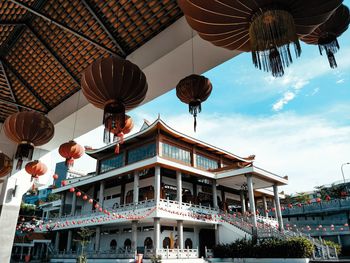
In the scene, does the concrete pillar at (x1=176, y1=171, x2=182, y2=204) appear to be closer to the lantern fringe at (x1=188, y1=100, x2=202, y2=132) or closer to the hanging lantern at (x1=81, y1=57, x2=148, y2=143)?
the lantern fringe at (x1=188, y1=100, x2=202, y2=132)

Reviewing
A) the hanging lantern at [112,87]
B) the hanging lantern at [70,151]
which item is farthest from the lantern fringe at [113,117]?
the hanging lantern at [70,151]

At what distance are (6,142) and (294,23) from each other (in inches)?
259

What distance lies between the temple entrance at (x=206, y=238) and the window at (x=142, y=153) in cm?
670

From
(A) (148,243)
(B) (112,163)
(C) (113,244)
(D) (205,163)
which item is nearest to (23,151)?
(A) (148,243)

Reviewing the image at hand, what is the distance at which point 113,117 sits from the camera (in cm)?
256

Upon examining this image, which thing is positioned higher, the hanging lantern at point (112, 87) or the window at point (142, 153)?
the window at point (142, 153)

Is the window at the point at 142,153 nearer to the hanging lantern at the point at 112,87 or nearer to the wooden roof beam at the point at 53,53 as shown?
the wooden roof beam at the point at 53,53

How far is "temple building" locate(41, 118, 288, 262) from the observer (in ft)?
52.6

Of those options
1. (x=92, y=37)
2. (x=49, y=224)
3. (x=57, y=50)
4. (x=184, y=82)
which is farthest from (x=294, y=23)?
(x=49, y=224)

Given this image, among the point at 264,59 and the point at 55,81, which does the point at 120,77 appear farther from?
the point at 55,81

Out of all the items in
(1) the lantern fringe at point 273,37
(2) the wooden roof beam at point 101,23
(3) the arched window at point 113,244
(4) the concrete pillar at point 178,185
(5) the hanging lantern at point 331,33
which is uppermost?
(4) the concrete pillar at point 178,185

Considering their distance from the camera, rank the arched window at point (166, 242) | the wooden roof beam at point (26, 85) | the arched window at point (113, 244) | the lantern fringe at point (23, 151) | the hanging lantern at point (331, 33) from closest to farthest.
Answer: the hanging lantern at point (331, 33), the lantern fringe at point (23, 151), the wooden roof beam at point (26, 85), the arched window at point (166, 242), the arched window at point (113, 244)

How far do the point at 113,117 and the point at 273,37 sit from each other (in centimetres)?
159

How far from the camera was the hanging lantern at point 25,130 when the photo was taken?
12.7ft
